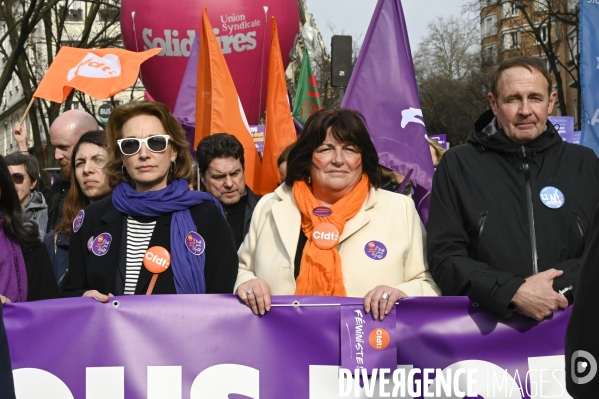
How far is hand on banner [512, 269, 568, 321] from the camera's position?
368cm

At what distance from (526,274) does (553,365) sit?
16.8 inches

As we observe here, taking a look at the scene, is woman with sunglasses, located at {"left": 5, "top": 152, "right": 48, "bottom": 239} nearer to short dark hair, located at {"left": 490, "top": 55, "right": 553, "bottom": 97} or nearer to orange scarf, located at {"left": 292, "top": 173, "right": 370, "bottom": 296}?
orange scarf, located at {"left": 292, "top": 173, "right": 370, "bottom": 296}

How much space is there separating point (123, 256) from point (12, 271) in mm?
590

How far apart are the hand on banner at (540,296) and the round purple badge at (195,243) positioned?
1371 mm

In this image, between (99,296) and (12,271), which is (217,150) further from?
(99,296)

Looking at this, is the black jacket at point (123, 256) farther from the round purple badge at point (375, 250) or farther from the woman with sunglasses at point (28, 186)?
the woman with sunglasses at point (28, 186)

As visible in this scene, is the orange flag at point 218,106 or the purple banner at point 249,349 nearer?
the purple banner at point 249,349

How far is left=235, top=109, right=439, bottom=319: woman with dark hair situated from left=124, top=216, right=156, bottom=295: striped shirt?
46cm

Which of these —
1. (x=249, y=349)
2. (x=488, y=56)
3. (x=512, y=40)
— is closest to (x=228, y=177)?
(x=249, y=349)

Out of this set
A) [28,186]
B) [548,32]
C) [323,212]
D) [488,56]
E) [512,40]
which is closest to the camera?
[323,212]

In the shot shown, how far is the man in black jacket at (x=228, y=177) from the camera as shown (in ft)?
19.4

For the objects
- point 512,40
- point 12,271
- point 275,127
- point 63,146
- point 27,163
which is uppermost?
point 512,40

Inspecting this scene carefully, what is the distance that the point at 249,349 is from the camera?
3.97 m

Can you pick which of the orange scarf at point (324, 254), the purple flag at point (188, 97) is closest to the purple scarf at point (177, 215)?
the orange scarf at point (324, 254)
